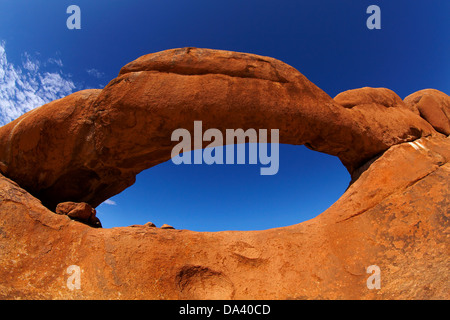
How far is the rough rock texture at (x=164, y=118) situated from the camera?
388 centimetres

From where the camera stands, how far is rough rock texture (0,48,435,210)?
153 inches

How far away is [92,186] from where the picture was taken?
4.80 m

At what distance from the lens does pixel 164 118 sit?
12.6 feet

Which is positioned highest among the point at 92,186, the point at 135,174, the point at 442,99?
the point at 442,99

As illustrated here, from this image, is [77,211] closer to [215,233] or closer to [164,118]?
[164,118]

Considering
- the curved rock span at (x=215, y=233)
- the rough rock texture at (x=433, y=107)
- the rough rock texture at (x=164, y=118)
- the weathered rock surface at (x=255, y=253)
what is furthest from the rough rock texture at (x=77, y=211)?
the rough rock texture at (x=433, y=107)

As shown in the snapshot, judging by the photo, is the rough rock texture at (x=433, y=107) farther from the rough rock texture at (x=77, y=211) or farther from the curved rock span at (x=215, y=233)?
the rough rock texture at (x=77, y=211)

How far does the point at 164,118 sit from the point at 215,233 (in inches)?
84.6

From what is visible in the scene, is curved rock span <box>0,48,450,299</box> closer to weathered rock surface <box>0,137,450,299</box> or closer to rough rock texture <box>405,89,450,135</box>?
weathered rock surface <box>0,137,450,299</box>

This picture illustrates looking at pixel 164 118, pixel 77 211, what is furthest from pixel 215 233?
pixel 77 211

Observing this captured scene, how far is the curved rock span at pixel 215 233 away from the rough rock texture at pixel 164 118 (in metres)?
0.02

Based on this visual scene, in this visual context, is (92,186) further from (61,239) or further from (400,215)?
(400,215)
